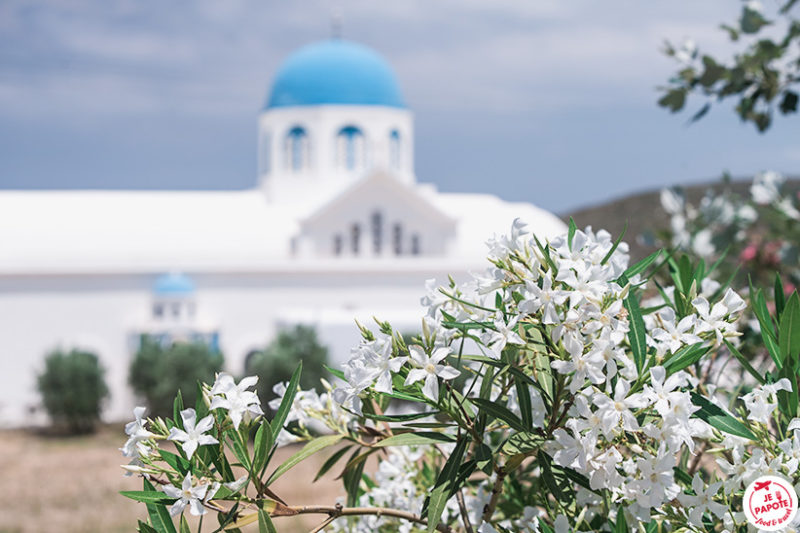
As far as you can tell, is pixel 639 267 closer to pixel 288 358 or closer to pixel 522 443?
pixel 522 443

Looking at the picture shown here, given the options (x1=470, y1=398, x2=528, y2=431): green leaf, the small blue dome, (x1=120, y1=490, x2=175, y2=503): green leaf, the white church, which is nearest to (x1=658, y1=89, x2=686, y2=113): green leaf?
(x1=470, y1=398, x2=528, y2=431): green leaf

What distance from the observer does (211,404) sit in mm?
1100

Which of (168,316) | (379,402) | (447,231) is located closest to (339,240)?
(447,231)

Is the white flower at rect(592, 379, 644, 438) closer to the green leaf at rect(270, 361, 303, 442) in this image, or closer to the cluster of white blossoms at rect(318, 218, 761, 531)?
the cluster of white blossoms at rect(318, 218, 761, 531)

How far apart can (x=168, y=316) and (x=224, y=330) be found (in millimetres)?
1040

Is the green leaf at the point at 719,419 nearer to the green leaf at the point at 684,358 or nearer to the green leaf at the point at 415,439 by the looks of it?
the green leaf at the point at 684,358

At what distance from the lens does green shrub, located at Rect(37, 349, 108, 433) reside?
16141mm

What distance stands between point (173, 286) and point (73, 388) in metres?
2.44

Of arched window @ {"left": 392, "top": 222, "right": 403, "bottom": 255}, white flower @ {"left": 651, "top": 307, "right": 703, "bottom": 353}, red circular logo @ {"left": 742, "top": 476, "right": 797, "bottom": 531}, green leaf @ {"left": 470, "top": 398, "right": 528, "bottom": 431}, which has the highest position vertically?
arched window @ {"left": 392, "top": 222, "right": 403, "bottom": 255}

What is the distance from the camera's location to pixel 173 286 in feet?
54.9

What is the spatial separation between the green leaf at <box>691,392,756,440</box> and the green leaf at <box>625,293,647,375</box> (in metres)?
0.11

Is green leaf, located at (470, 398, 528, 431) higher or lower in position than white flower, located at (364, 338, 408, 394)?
lower

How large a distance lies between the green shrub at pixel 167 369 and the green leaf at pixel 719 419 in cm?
1465

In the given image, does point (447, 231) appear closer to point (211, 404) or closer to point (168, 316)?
point (168, 316)
